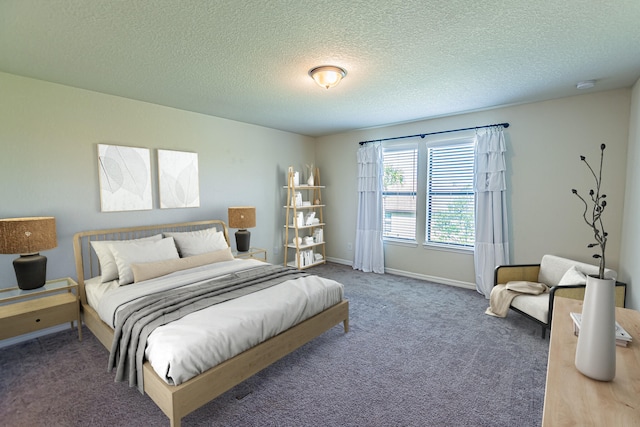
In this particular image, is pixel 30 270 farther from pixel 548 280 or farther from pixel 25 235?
pixel 548 280

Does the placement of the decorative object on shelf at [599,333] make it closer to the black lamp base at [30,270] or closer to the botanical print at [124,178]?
the black lamp base at [30,270]

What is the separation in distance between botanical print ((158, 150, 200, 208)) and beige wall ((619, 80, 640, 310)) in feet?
15.8

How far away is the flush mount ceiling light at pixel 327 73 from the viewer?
258cm

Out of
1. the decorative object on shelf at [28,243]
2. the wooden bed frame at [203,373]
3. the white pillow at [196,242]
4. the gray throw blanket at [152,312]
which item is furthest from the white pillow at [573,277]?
the decorative object on shelf at [28,243]

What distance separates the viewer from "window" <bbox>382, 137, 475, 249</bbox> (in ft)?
14.2

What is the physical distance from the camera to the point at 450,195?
4.47 m

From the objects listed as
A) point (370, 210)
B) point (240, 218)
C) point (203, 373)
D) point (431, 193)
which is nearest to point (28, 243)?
→ point (203, 373)

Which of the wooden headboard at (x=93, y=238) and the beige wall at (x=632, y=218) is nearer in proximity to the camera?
the beige wall at (x=632, y=218)

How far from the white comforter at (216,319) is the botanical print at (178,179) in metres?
1.22

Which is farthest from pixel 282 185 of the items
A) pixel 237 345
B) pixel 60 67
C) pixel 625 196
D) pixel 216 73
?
pixel 625 196

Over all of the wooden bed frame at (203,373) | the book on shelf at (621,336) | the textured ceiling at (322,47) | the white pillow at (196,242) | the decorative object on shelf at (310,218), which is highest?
the textured ceiling at (322,47)

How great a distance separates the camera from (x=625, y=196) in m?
3.15

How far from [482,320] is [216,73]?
3.77 meters

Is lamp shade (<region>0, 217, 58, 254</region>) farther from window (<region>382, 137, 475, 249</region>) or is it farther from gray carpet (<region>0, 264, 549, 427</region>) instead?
window (<region>382, 137, 475, 249</region>)
